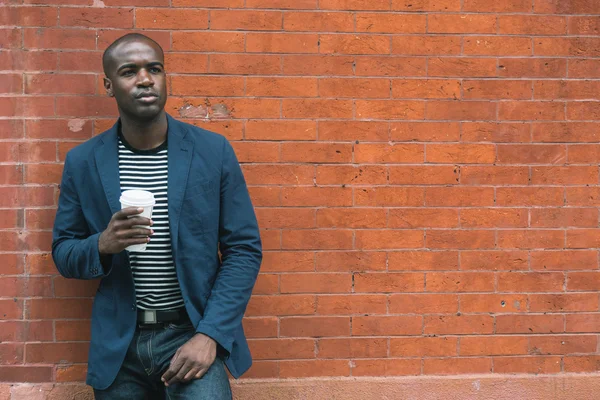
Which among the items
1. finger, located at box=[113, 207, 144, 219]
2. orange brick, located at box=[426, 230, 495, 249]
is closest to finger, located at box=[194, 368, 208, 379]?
finger, located at box=[113, 207, 144, 219]

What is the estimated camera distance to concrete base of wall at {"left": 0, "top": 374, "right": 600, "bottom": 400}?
356cm

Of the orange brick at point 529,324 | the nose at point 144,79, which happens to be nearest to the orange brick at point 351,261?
the orange brick at point 529,324

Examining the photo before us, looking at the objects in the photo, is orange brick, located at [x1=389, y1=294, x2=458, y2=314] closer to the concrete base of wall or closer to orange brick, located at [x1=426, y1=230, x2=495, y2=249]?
orange brick, located at [x1=426, y1=230, x2=495, y2=249]

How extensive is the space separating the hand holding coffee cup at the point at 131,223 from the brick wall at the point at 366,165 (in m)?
1.02

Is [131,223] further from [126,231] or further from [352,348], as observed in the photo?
[352,348]

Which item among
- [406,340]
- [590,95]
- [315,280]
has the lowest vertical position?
[406,340]

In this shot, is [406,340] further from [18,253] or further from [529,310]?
[18,253]

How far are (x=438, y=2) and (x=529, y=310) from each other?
1.81 metres

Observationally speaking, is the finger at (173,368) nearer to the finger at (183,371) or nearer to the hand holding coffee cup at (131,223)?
the finger at (183,371)

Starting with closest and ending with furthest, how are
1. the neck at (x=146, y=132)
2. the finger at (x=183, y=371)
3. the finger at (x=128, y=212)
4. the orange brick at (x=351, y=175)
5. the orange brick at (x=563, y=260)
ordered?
1. the finger at (x=128, y=212)
2. the finger at (x=183, y=371)
3. the neck at (x=146, y=132)
4. the orange brick at (x=351, y=175)
5. the orange brick at (x=563, y=260)

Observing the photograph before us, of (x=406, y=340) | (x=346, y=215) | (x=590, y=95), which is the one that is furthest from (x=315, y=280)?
(x=590, y=95)

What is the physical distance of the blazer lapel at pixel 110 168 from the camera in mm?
2740

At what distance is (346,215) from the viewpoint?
11.6 feet

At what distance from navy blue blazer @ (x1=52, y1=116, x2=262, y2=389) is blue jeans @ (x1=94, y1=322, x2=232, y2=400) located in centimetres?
5
